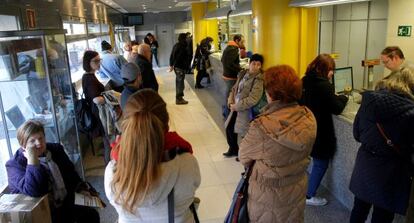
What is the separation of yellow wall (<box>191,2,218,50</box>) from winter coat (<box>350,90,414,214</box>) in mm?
8724

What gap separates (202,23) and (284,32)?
6.58 metres

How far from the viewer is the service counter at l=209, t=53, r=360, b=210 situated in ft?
9.86

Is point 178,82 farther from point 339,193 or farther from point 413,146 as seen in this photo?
point 413,146

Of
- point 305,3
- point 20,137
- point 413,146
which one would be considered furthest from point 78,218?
point 305,3

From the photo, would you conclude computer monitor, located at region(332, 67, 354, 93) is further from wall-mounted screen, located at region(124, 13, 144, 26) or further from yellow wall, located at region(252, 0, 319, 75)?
wall-mounted screen, located at region(124, 13, 144, 26)

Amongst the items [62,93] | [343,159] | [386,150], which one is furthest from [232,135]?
[386,150]

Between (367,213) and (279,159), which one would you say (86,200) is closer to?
(279,159)

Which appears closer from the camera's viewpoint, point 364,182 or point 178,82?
point 364,182

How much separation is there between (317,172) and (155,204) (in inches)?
Answer: 83.5

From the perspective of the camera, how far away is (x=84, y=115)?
4.05m

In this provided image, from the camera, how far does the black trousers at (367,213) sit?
238 cm

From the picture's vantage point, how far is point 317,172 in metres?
3.21

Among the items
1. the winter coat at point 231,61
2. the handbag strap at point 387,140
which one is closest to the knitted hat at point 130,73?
the handbag strap at point 387,140

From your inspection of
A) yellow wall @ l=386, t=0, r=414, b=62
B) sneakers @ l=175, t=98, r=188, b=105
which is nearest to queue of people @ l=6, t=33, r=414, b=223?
yellow wall @ l=386, t=0, r=414, b=62
